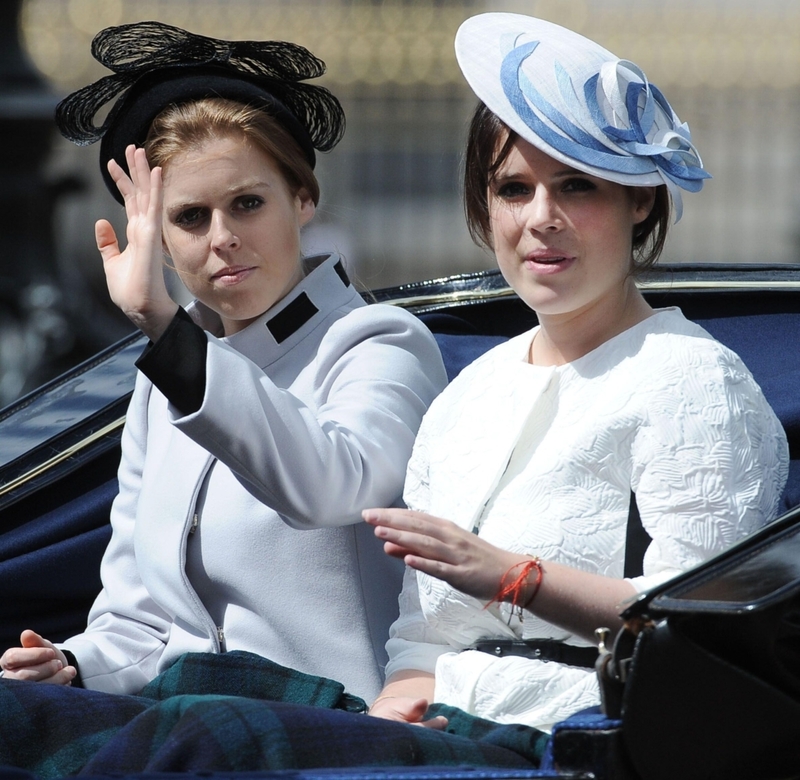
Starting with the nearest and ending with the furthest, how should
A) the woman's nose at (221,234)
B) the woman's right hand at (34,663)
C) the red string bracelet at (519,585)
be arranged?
the red string bracelet at (519,585) < the woman's right hand at (34,663) < the woman's nose at (221,234)

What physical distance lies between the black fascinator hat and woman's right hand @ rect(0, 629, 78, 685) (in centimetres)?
75

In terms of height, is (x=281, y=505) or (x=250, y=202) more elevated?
(x=250, y=202)

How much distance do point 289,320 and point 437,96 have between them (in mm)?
10448

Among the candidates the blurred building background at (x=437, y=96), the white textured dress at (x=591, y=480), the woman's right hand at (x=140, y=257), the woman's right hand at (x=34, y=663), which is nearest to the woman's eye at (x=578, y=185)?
the white textured dress at (x=591, y=480)

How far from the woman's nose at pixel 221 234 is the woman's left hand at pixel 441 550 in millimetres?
716

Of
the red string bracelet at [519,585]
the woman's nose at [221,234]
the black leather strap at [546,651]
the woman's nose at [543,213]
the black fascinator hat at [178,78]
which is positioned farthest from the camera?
the black fascinator hat at [178,78]

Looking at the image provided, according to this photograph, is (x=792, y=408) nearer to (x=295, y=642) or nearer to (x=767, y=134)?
(x=295, y=642)

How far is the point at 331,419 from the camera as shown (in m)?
2.05

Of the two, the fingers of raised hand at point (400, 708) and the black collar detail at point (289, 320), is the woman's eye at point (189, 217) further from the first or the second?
the fingers of raised hand at point (400, 708)

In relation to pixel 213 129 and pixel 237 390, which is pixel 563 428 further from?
pixel 213 129

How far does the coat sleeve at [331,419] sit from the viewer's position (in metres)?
1.88

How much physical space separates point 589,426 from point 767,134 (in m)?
11.1

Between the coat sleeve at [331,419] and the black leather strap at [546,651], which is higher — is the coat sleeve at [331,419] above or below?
above

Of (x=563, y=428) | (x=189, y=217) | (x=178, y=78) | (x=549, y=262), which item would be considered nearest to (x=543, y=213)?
(x=549, y=262)
